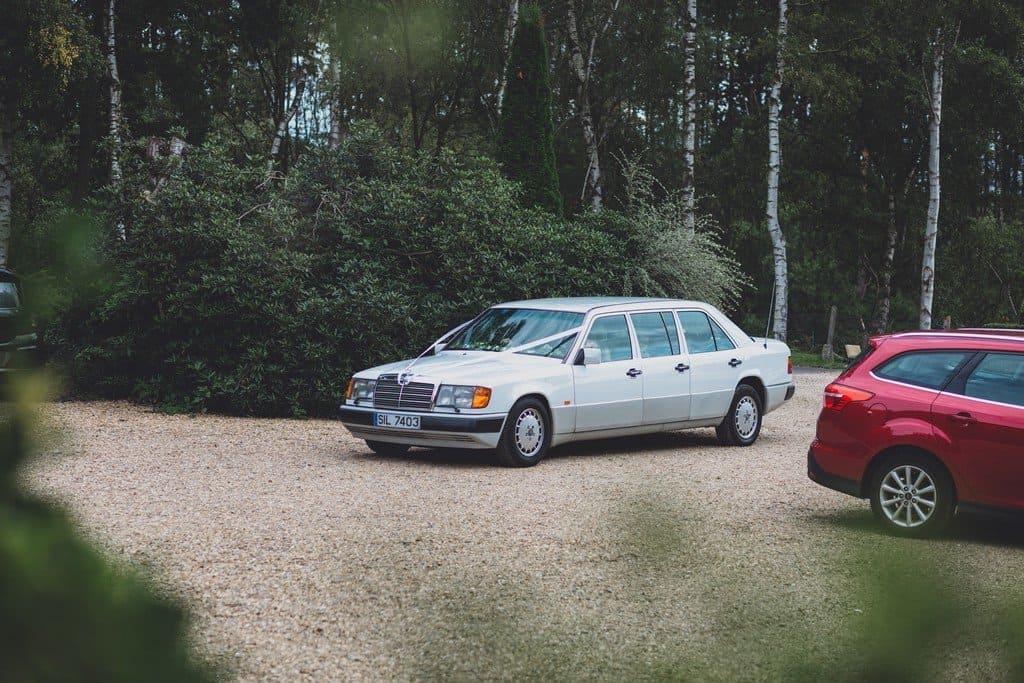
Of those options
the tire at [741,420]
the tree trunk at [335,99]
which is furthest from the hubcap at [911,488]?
the tree trunk at [335,99]

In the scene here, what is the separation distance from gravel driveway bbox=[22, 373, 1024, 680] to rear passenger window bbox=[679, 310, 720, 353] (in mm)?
1116

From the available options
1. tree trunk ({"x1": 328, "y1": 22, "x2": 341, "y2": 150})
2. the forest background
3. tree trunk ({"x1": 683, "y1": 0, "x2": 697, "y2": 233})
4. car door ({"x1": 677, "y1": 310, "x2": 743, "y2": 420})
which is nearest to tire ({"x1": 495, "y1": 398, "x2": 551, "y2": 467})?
car door ({"x1": 677, "y1": 310, "x2": 743, "y2": 420})

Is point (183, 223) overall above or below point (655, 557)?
above

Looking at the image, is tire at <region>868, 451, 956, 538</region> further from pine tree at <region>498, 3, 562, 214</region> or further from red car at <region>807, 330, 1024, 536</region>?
pine tree at <region>498, 3, 562, 214</region>

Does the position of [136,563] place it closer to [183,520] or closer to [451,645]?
[451,645]

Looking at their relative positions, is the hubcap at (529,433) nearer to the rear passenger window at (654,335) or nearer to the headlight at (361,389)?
the headlight at (361,389)

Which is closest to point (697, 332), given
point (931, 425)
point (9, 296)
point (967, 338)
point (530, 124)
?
point (967, 338)

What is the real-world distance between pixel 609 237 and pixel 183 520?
1143 centimetres

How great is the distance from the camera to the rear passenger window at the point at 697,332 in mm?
12734

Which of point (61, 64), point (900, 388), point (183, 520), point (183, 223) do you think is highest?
point (61, 64)

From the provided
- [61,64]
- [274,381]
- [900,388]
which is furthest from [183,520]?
[61,64]

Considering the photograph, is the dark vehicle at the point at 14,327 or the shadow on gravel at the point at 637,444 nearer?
the dark vehicle at the point at 14,327

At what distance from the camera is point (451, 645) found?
3.28 ft

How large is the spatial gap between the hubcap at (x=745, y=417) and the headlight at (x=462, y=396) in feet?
11.7
